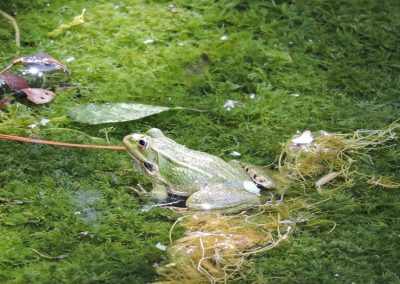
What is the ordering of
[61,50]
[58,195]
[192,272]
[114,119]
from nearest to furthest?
[192,272] → [58,195] → [114,119] → [61,50]

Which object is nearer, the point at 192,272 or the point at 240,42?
the point at 192,272

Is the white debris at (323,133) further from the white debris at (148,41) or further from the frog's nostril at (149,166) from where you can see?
the white debris at (148,41)

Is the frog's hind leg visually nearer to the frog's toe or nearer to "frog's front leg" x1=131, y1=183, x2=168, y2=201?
the frog's toe

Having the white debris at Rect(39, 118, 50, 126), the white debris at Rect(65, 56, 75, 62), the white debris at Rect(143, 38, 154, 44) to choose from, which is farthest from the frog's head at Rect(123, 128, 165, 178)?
the white debris at Rect(143, 38, 154, 44)

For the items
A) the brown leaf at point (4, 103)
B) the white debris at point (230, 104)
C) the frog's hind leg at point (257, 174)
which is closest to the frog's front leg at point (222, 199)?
the frog's hind leg at point (257, 174)

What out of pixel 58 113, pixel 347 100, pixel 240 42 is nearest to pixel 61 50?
pixel 58 113

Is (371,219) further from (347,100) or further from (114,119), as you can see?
(114,119)

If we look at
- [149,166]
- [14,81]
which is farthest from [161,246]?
[14,81]
